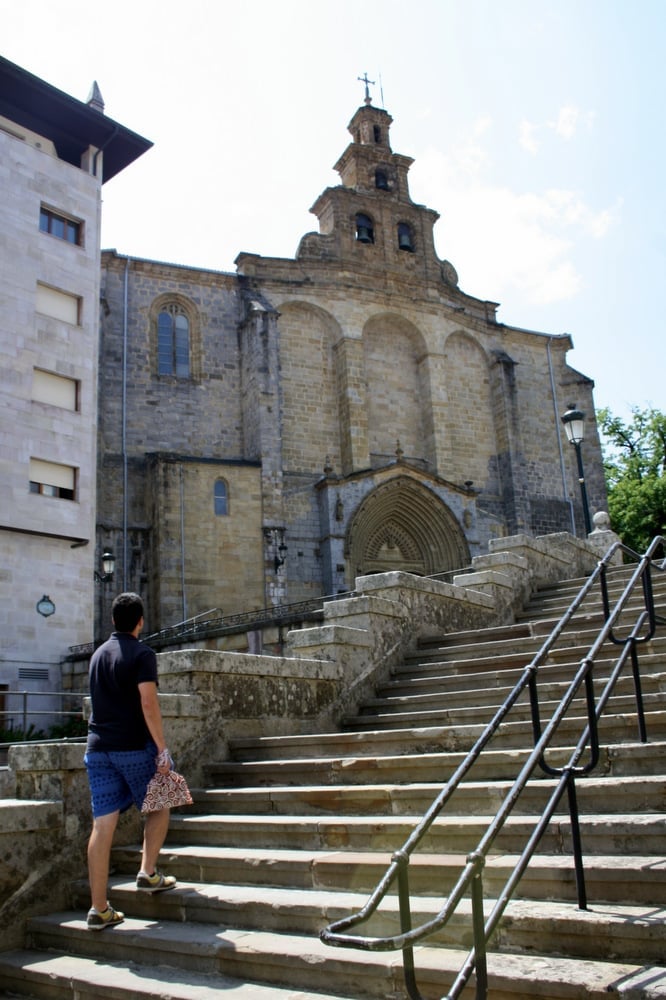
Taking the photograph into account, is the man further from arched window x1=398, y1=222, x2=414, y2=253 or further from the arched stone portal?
arched window x1=398, y1=222, x2=414, y2=253

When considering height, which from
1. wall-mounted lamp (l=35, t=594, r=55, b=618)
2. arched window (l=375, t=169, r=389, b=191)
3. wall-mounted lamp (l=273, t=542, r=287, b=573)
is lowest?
wall-mounted lamp (l=35, t=594, r=55, b=618)

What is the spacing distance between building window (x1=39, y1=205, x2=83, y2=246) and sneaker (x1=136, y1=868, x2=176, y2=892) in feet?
66.2

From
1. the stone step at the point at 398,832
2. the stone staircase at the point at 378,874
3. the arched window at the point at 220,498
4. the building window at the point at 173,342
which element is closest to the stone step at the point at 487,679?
the stone staircase at the point at 378,874

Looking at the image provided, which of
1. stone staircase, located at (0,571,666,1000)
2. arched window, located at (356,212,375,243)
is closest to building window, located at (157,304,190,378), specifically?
arched window, located at (356,212,375,243)

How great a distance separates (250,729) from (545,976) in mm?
4319

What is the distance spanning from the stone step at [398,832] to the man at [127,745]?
68 cm

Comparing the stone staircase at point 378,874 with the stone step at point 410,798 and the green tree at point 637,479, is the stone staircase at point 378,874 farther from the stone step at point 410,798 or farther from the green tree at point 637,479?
the green tree at point 637,479

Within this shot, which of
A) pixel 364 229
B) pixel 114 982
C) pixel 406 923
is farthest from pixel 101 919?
pixel 364 229

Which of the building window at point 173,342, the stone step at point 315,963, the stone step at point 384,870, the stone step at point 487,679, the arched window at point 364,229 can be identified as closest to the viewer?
the stone step at point 315,963

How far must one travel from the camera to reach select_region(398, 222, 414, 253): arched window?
31.2m

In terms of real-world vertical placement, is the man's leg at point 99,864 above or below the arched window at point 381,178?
below

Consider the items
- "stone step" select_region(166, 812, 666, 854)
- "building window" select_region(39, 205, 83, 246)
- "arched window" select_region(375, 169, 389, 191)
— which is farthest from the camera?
"arched window" select_region(375, 169, 389, 191)

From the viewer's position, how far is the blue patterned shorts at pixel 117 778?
4.90 metres

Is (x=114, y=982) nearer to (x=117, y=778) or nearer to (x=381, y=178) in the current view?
(x=117, y=778)
